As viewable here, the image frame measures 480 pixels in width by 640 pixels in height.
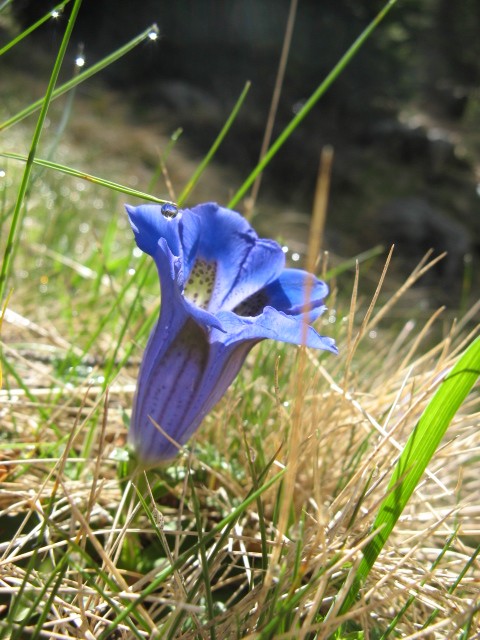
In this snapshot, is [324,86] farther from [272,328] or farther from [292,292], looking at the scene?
[272,328]

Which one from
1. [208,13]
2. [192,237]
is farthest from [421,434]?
[208,13]

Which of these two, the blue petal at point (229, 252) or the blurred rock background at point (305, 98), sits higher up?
the blurred rock background at point (305, 98)

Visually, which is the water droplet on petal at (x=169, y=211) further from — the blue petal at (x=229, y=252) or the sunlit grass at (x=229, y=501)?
the sunlit grass at (x=229, y=501)

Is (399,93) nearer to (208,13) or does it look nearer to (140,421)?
(208,13)

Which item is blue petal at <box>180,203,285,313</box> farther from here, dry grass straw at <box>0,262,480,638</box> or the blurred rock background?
the blurred rock background

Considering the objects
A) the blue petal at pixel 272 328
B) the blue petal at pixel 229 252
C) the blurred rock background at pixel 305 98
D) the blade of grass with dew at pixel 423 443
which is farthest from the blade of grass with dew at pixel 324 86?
the blurred rock background at pixel 305 98

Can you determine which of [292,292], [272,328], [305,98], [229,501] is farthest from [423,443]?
[305,98]
